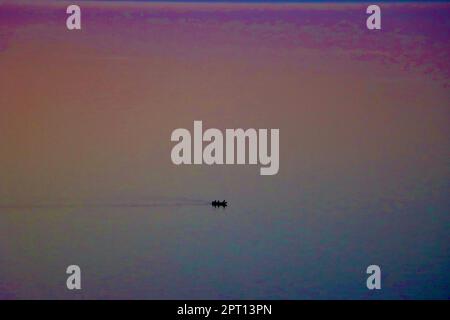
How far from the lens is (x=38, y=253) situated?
3.71 meters

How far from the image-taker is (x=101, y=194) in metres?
3.87

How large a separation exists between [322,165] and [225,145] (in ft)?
1.62

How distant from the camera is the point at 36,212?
12.5 ft

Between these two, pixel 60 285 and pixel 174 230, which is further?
pixel 174 230

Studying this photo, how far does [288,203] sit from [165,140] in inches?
25.3

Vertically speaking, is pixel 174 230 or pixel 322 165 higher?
pixel 322 165

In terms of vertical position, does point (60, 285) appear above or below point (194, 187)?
below

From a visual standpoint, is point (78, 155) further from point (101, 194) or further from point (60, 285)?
point (60, 285)
